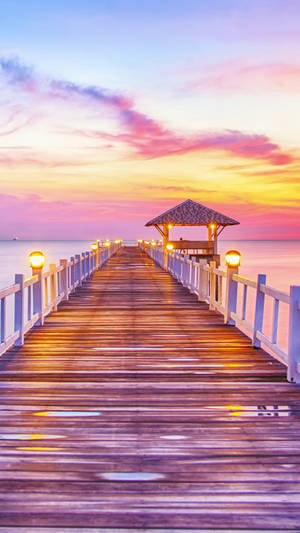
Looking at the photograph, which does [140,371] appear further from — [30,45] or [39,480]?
[30,45]

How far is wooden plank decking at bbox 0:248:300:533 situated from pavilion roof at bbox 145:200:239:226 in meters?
25.5

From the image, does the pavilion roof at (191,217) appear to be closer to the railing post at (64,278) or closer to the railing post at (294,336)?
the railing post at (64,278)

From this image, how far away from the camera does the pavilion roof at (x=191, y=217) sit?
32219 mm

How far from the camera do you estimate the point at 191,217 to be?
32531 mm

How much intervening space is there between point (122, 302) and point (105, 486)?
8680 mm

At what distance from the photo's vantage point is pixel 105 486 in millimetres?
2848

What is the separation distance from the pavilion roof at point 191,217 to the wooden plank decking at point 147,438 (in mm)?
25542

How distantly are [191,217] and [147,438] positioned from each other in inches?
1168

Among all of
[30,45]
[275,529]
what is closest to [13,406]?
[275,529]

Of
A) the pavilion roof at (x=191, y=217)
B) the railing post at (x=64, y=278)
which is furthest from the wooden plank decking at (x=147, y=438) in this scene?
the pavilion roof at (x=191, y=217)

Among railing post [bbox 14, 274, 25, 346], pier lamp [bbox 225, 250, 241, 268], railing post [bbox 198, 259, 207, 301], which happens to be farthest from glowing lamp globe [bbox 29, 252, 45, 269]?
railing post [bbox 198, 259, 207, 301]

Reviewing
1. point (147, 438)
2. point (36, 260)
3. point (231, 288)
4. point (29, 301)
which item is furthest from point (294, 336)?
point (36, 260)

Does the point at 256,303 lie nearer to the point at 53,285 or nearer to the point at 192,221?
the point at 53,285

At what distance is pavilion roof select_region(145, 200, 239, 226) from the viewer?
32.2 m
